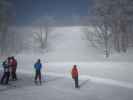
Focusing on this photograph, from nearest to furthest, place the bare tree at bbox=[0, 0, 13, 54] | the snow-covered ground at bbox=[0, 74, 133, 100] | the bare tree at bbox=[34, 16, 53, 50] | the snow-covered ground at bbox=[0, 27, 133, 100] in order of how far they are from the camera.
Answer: the snow-covered ground at bbox=[0, 74, 133, 100] < the snow-covered ground at bbox=[0, 27, 133, 100] < the bare tree at bbox=[0, 0, 13, 54] < the bare tree at bbox=[34, 16, 53, 50]

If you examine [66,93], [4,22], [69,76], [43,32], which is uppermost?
[4,22]

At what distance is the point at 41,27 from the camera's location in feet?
136

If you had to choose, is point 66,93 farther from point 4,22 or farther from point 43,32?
point 43,32

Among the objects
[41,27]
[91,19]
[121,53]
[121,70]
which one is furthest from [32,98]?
[41,27]

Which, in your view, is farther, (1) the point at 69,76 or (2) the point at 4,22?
(2) the point at 4,22

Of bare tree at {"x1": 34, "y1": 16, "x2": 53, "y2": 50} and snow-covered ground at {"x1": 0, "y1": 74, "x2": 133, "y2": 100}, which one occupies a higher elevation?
bare tree at {"x1": 34, "y1": 16, "x2": 53, "y2": 50}

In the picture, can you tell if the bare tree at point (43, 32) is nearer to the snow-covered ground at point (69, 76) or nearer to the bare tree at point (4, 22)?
the snow-covered ground at point (69, 76)

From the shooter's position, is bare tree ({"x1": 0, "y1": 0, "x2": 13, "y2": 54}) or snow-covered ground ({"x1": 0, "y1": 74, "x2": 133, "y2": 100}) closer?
snow-covered ground ({"x1": 0, "y1": 74, "x2": 133, "y2": 100})

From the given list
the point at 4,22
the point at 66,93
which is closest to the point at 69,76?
the point at 66,93

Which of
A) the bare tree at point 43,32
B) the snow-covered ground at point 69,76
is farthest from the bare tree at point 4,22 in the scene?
the bare tree at point 43,32

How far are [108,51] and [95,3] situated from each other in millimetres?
8170

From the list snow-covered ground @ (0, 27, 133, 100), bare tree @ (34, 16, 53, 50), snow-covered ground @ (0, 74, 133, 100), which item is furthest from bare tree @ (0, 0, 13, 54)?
snow-covered ground @ (0, 74, 133, 100)

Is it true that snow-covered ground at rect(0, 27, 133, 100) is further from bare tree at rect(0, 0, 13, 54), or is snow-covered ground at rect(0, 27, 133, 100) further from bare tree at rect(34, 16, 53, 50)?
bare tree at rect(0, 0, 13, 54)

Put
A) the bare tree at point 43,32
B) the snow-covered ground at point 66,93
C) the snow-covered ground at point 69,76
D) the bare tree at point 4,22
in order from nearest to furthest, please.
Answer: the snow-covered ground at point 66,93
the snow-covered ground at point 69,76
the bare tree at point 4,22
the bare tree at point 43,32
